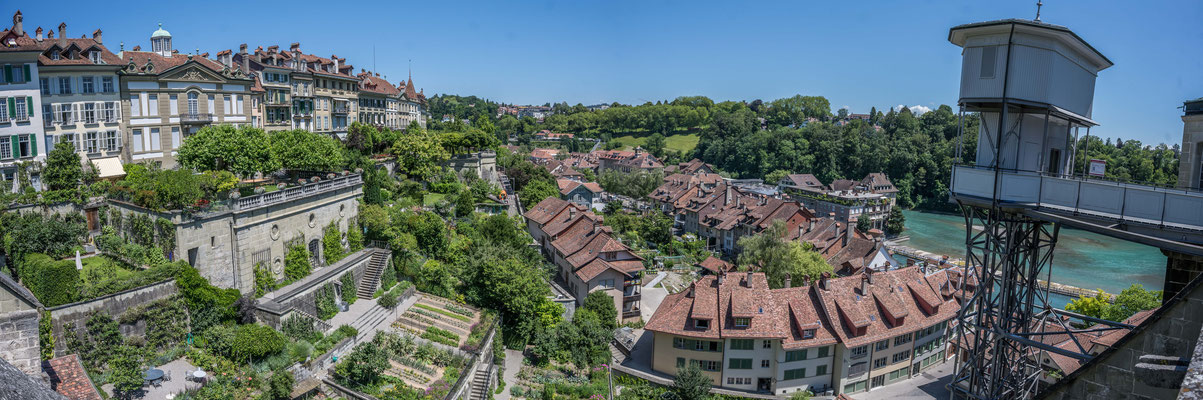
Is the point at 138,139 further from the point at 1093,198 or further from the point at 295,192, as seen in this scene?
the point at 1093,198

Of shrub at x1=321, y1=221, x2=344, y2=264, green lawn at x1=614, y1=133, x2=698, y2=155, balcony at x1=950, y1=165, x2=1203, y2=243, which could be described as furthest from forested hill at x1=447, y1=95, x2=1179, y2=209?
balcony at x1=950, y1=165, x2=1203, y2=243

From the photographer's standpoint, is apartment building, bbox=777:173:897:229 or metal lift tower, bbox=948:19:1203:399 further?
apartment building, bbox=777:173:897:229

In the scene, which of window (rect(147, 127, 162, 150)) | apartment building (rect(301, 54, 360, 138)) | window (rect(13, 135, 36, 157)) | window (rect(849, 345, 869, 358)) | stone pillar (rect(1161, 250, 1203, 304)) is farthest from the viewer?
apartment building (rect(301, 54, 360, 138))

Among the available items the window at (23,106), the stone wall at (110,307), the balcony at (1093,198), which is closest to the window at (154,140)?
the window at (23,106)

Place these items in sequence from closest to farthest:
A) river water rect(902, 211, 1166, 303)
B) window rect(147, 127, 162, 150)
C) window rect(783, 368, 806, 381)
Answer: window rect(783, 368, 806, 381)
window rect(147, 127, 162, 150)
river water rect(902, 211, 1166, 303)

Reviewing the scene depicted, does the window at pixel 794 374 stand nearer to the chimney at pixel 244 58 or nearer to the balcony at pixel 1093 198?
the balcony at pixel 1093 198

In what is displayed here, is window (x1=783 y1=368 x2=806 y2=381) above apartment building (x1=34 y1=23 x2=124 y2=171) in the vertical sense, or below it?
below

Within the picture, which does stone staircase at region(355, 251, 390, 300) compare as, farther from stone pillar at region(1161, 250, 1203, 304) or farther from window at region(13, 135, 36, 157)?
stone pillar at region(1161, 250, 1203, 304)

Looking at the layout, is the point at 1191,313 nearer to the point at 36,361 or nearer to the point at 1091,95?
the point at 1091,95

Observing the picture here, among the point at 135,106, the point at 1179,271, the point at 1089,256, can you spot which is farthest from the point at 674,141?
the point at 1179,271
